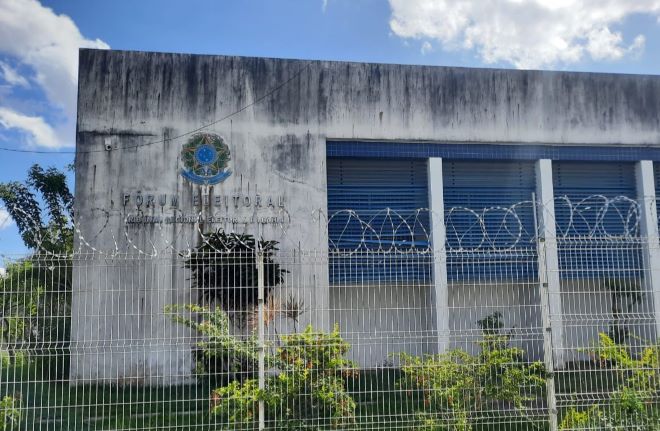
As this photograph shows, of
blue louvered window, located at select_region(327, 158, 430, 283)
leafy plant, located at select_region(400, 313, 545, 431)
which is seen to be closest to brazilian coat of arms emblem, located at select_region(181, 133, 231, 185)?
→ blue louvered window, located at select_region(327, 158, 430, 283)

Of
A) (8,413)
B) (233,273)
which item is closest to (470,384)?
(233,273)

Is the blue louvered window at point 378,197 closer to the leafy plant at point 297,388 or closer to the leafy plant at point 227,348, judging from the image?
the leafy plant at point 227,348

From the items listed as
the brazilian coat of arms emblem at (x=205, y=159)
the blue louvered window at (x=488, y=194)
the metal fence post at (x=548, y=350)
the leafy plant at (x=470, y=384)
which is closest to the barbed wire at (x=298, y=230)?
the blue louvered window at (x=488, y=194)

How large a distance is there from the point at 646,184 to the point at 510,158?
2742 mm

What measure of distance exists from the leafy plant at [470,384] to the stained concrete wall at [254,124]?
3.80 metres

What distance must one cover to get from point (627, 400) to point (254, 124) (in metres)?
7.07

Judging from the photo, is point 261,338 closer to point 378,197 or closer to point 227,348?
point 227,348

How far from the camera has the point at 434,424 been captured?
5.37 metres

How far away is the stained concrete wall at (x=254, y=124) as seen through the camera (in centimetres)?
959

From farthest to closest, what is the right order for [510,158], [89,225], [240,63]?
[510,158] < [240,63] < [89,225]

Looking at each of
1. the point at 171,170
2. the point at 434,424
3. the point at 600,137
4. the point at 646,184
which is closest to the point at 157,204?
the point at 171,170

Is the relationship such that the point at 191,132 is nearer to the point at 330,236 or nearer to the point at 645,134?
the point at 330,236

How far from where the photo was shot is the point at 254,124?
10141mm

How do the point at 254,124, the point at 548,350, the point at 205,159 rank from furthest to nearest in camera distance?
the point at 254,124
the point at 205,159
the point at 548,350
